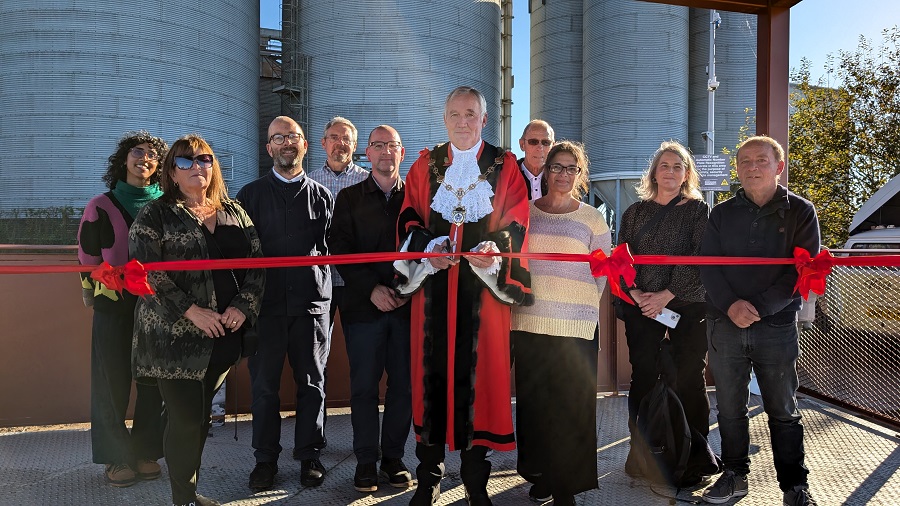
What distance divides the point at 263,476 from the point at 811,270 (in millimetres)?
3057

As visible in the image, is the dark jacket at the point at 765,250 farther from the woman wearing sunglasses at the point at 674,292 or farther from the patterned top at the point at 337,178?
the patterned top at the point at 337,178

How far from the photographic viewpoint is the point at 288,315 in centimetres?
397

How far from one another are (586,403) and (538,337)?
41 centimetres

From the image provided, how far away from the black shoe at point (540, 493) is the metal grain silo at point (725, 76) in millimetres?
24026

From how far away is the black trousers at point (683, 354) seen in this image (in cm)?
400

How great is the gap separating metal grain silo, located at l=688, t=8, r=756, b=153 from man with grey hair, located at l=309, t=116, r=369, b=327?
75.6 ft

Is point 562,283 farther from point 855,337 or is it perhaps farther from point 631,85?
point 631,85

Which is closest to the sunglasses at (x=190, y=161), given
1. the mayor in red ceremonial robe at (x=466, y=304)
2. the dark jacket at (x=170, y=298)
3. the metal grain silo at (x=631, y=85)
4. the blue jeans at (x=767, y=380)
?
the dark jacket at (x=170, y=298)

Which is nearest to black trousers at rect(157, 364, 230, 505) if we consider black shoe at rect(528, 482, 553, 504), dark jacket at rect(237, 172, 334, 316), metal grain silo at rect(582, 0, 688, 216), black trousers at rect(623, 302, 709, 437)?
dark jacket at rect(237, 172, 334, 316)

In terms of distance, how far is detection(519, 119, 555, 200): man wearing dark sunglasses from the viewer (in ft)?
16.1

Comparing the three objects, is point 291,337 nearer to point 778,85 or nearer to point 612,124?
point 778,85

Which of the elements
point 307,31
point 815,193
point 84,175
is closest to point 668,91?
point 815,193

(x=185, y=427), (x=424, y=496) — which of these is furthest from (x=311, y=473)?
(x=185, y=427)

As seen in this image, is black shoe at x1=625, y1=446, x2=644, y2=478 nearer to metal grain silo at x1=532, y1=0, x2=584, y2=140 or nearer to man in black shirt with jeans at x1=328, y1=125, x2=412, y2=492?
man in black shirt with jeans at x1=328, y1=125, x2=412, y2=492
